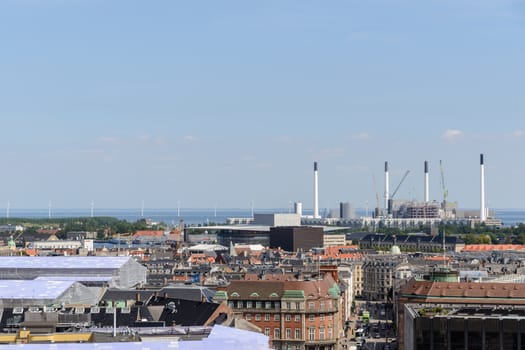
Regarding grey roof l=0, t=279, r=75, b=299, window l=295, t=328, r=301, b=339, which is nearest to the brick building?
window l=295, t=328, r=301, b=339

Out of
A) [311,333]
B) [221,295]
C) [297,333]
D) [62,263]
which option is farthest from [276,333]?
[62,263]

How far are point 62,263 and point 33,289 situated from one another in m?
25.2

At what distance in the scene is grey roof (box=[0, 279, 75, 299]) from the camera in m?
86.7

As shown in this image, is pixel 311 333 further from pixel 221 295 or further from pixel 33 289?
pixel 33 289

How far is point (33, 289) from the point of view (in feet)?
292

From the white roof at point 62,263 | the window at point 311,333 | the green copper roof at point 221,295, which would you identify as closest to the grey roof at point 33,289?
the green copper roof at point 221,295

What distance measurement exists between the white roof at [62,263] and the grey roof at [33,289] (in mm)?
16898

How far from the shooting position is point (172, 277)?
140875 mm

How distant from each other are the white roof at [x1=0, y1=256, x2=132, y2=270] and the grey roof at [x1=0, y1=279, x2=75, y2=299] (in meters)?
16.9

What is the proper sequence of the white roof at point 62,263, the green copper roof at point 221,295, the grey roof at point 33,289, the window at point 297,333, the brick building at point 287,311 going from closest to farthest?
the grey roof at point 33,289 → the green copper roof at point 221,295 → the brick building at point 287,311 → the window at point 297,333 → the white roof at point 62,263

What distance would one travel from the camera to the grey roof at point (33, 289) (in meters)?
86.7

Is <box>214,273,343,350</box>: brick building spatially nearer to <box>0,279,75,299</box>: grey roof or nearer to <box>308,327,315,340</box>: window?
<box>308,327,315,340</box>: window

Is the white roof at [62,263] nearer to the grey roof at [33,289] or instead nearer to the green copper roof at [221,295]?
the green copper roof at [221,295]

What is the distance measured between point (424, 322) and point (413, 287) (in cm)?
5185
